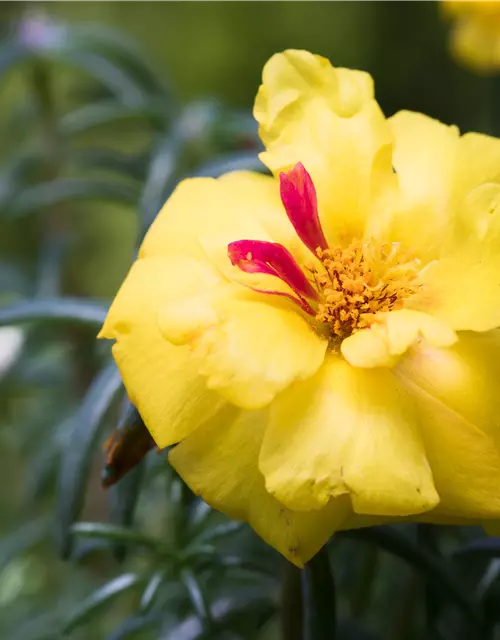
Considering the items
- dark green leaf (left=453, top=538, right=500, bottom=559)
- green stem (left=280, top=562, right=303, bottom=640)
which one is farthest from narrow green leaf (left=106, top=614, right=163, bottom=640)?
dark green leaf (left=453, top=538, right=500, bottom=559)

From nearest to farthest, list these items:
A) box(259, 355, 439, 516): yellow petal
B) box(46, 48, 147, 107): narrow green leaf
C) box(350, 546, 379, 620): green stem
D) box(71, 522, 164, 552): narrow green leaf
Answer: box(259, 355, 439, 516): yellow petal < box(71, 522, 164, 552): narrow green leaf < box(350, 546, 379, 620): green stem < box(46, 48, 147, 107): narrow green leaf

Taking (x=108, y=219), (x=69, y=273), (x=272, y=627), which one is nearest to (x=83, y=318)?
(x=272, y=627)

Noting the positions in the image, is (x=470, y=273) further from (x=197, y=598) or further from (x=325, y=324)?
(x=197, y=598)

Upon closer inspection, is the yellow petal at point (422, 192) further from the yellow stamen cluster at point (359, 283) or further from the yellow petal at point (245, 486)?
the yellow petal at point (245, 486)

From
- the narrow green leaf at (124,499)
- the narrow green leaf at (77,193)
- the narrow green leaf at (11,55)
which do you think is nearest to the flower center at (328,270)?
the narrow green leaf at (124,499)

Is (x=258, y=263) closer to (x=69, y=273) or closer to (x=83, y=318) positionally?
(x=83, y=318)

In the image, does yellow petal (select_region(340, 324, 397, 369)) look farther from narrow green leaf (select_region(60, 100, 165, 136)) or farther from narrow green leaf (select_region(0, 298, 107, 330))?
narrow green leaf (select_region(60, 100, 165, 136))
